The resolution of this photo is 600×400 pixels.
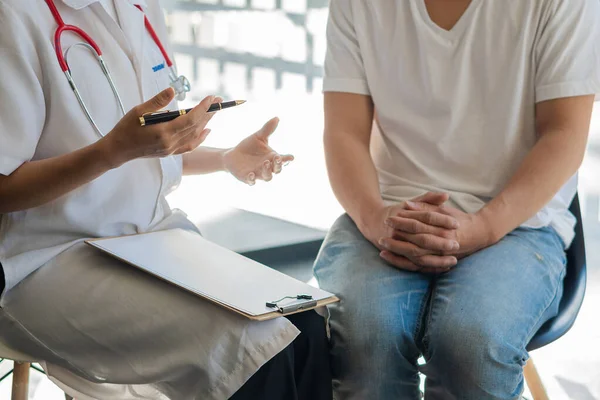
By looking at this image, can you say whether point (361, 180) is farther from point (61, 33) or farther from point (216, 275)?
point (61, 33)

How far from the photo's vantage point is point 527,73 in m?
1.43

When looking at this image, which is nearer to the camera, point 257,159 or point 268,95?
point 257,159

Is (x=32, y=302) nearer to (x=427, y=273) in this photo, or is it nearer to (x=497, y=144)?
(x=427, y=273)

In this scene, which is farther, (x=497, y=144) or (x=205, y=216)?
(x=205, y=216)

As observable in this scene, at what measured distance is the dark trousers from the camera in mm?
1149

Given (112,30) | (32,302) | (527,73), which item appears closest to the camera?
(32,302)

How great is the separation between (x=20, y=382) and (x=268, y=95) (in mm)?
1639

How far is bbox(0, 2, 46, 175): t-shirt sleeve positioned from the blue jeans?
1.92 feet

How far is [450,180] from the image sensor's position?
4.83 ft

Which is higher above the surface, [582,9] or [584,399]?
[582,9]

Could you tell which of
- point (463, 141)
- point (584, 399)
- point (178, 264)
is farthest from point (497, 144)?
point (584, 399)

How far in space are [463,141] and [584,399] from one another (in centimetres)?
89

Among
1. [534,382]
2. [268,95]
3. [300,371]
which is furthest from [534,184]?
[268,95]

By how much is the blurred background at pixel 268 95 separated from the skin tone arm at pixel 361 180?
1243 millimetres
